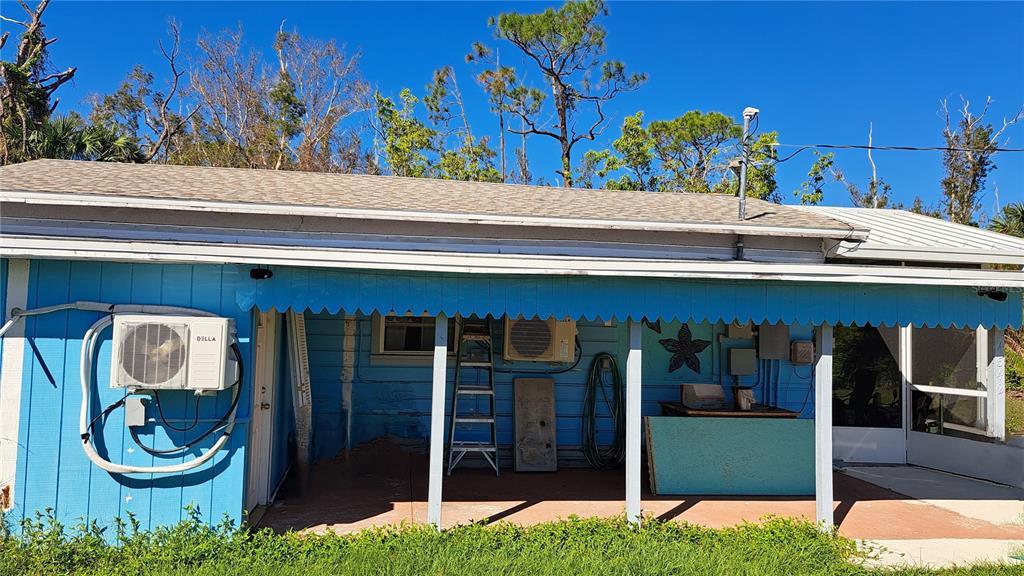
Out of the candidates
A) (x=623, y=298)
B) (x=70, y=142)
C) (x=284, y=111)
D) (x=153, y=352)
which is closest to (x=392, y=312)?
(x=153, y=352)

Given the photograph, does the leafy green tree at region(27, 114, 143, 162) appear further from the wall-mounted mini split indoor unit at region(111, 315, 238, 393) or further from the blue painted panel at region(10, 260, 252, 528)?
the wall-mounted mini split indoor unit at region(111, 315, 238, 393)

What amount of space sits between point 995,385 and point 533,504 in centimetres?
514

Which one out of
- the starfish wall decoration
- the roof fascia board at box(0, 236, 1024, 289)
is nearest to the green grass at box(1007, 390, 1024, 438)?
the roof fascia board at box(0, 236, 1024, 289)

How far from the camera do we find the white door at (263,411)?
19.8ft

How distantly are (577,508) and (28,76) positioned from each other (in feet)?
58.4

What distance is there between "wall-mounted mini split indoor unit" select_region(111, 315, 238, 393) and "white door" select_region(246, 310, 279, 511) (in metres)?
0.84

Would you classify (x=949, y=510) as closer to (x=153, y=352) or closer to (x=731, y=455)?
(x=731, y=455)

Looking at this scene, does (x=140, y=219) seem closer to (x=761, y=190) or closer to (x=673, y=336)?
(x=673, y=336)

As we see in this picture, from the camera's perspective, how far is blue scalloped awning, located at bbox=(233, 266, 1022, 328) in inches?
208

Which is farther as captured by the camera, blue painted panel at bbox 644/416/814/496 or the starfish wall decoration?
the starfish wall decoration

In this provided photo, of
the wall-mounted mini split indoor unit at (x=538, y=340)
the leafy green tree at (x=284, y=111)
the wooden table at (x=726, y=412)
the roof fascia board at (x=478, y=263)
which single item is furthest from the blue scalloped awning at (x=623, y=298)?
the leafy green tree at (x=284, y=111)

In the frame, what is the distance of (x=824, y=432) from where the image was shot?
5.84 m

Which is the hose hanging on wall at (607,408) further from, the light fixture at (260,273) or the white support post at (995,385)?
the light fixture at (260,273)

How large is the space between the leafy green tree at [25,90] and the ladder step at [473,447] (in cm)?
1204
